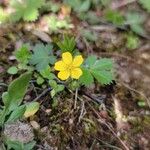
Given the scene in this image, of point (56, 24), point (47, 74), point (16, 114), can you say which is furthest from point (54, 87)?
point (56, 24)

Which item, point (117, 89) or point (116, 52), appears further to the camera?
point (116, 52)

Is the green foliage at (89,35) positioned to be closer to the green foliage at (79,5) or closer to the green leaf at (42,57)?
the green foliage at (79,5)

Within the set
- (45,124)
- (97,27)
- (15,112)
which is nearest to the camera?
(15,112)

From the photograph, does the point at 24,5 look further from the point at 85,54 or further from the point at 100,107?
the point at 100,107

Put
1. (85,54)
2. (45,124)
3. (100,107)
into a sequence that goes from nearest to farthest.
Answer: (45,124), (100,107), (85,54)

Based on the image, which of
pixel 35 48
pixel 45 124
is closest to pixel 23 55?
pixel 35 48

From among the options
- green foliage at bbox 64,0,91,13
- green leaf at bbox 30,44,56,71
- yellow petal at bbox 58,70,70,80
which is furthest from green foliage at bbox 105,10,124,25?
yellow petal at bbox 58,70,70,80

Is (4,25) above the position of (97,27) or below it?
above

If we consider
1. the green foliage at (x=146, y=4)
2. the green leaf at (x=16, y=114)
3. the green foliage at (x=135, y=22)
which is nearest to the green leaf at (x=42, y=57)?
the green leaf at (x=16, y=114)
